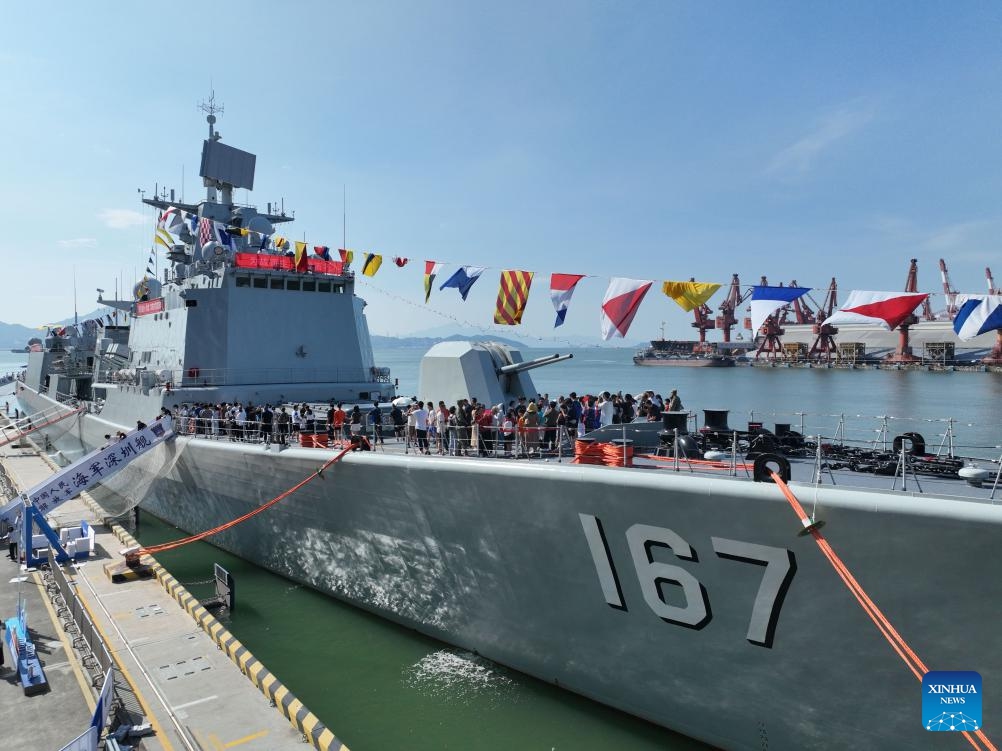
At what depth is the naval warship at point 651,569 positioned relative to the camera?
15.4 feet

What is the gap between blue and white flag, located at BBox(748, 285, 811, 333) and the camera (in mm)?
7395

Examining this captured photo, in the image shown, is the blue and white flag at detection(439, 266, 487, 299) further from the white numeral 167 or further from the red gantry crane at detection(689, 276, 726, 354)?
the red gantry crane at detection(689, 276, 726, 354)

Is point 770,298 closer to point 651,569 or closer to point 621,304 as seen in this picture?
point 621,304

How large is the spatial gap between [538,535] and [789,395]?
45.7 metres

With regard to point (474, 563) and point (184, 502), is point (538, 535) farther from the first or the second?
point (184, 502)

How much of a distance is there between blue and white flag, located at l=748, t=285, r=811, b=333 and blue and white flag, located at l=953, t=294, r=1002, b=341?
149 centimetres

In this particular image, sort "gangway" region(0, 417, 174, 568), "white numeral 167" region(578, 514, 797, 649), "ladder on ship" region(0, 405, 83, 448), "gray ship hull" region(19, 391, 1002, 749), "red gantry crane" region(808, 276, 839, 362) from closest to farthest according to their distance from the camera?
"gray ship hull" region(19, 391, 1002, 749)
"white numeral 167" region(578, 514, 797, 649)
"gangway" region(0, 417, 174, 568)
"ladder on ship" region(0, 405, 83, 448)
"red gantry crane" region(808, 276, 839, 362)

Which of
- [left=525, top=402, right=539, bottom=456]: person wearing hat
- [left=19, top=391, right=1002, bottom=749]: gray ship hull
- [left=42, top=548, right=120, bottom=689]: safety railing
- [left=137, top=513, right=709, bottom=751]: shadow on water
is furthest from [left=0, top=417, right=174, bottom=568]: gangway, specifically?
[left=525, top=402, right=539, bottom=456]: person wearing hat

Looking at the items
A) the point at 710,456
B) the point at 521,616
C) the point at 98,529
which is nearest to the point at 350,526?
the point at 521,616

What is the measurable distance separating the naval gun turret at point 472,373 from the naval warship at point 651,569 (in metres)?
0.04

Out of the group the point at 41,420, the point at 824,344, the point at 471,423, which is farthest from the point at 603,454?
the point at 824,344

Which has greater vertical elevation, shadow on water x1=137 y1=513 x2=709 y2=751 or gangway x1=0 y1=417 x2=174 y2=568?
gangway x1=0 y1=417 x2=174 y2=568

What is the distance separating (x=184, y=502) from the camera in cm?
1382

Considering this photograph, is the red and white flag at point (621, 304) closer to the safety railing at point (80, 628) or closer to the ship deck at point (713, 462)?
the ship deck at point (713, 462)
